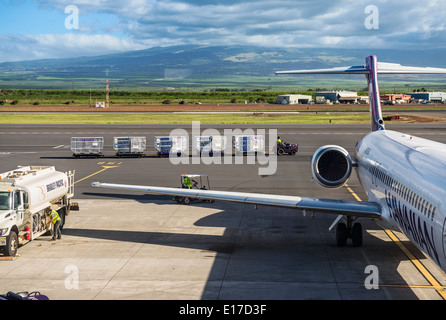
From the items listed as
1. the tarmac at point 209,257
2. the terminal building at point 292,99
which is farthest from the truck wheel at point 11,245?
the terminal building at point 292,99

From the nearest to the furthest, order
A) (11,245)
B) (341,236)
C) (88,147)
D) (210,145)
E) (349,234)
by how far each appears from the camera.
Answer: (11,245) → (341,236) → (349,234) → (88,147) → (210,145)

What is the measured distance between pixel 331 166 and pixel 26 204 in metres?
11.4

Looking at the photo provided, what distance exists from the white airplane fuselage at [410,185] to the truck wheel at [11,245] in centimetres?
1236

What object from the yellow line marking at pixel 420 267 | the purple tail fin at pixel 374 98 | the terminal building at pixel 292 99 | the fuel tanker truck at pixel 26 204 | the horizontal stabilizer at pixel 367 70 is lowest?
the yellow line marking at pixel 420 267

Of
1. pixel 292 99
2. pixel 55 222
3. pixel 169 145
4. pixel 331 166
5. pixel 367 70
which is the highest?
pixel 292 99

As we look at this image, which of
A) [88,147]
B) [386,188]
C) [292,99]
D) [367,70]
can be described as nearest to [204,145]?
[88,147]

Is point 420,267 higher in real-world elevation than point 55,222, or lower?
lower

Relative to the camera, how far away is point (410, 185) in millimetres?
14688

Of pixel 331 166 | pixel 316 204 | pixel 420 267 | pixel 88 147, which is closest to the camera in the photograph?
pixel 420 267

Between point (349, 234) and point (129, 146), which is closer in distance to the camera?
point (349, 234)

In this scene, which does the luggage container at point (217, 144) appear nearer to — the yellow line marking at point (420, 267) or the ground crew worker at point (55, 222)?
the yellow line marking at point (420, 267)

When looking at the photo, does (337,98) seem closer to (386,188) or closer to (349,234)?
(349,234)

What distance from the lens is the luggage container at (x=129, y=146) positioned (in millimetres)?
46094

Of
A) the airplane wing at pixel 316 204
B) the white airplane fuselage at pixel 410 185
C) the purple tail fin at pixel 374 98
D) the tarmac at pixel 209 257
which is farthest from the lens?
the purple tail fin at pixel 374 98
